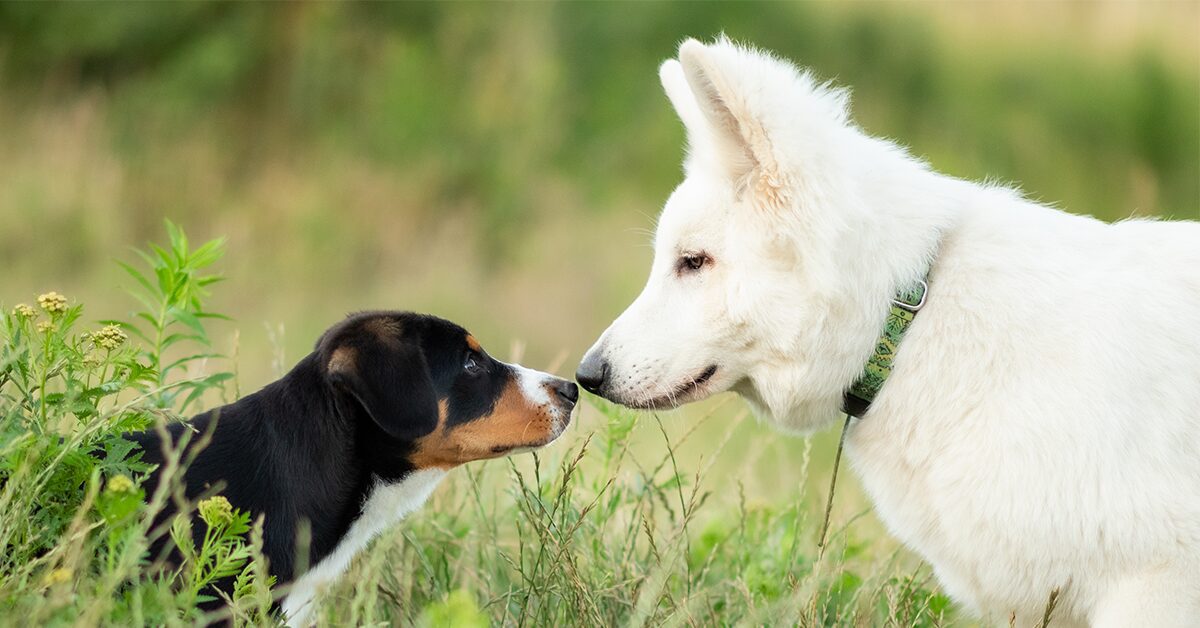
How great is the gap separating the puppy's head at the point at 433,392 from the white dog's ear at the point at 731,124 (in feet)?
3.70

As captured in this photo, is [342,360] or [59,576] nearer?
[59,576]

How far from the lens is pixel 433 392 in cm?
383

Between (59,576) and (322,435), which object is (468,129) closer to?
(322,435)

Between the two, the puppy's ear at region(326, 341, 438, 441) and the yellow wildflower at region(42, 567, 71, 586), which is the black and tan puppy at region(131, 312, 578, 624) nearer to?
the puppy's ear at region(326, 341, 438, 441)

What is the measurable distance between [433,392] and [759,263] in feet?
3.72

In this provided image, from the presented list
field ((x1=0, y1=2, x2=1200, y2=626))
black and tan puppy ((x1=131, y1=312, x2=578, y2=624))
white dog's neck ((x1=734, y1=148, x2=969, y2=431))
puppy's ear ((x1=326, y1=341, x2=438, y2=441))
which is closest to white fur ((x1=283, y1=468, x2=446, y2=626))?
black and tan puppy ((x1=131, y1=312, x2=578, y2=624))

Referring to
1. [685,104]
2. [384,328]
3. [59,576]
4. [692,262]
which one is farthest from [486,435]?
[59,576]

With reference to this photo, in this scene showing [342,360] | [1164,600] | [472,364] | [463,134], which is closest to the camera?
[1164,600]

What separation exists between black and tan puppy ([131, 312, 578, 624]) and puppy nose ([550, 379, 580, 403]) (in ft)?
0.17

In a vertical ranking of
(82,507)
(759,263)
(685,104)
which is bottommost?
(82,507)

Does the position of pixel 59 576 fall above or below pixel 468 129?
below

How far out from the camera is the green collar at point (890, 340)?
3301 mm

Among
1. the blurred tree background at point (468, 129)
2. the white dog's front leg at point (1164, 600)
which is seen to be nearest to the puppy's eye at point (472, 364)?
the white dog's front leg at point (1164, 600)

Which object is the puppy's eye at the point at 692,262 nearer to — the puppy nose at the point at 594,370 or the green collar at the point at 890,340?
the puppy nose at the point at 594,370
